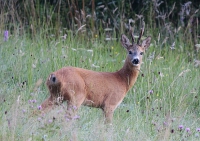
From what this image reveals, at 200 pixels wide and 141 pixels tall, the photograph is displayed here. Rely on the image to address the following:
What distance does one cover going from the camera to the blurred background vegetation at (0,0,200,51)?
10.9 metres

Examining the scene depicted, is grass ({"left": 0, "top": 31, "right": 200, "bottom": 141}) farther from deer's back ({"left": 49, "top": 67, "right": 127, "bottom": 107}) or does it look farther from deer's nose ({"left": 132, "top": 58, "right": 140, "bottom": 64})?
deer's nose ({"left": 132, "top": 58, "right": 140, "bottom": 64})

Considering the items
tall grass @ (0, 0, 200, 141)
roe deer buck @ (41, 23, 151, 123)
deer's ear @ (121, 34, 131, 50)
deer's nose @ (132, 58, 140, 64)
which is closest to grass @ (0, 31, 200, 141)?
tall grass @ (0, 0, 200, 141)

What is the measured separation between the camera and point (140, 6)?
13.3 metres

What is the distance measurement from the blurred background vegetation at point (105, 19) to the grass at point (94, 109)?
14.9 inches

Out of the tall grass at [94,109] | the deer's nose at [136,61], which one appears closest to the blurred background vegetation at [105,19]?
the tall grass at [94,109]

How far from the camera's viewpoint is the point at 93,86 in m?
7.39

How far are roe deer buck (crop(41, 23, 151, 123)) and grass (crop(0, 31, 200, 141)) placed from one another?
16 cm

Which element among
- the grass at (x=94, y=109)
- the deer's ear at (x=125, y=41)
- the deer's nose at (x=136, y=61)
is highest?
the deer's ear at (x=125, y=41)

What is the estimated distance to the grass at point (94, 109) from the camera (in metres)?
5.82

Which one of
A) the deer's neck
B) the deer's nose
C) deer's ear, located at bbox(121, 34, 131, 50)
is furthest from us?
deer's ear, located at bbox(121, 34, 131, 50)

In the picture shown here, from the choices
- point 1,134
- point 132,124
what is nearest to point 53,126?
point 1,134

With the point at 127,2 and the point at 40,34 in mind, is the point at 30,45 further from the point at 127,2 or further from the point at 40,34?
the point at 127,2

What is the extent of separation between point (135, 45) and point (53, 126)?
2.54m

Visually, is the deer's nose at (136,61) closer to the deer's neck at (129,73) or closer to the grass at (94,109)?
the deer's neck at (129,73)
